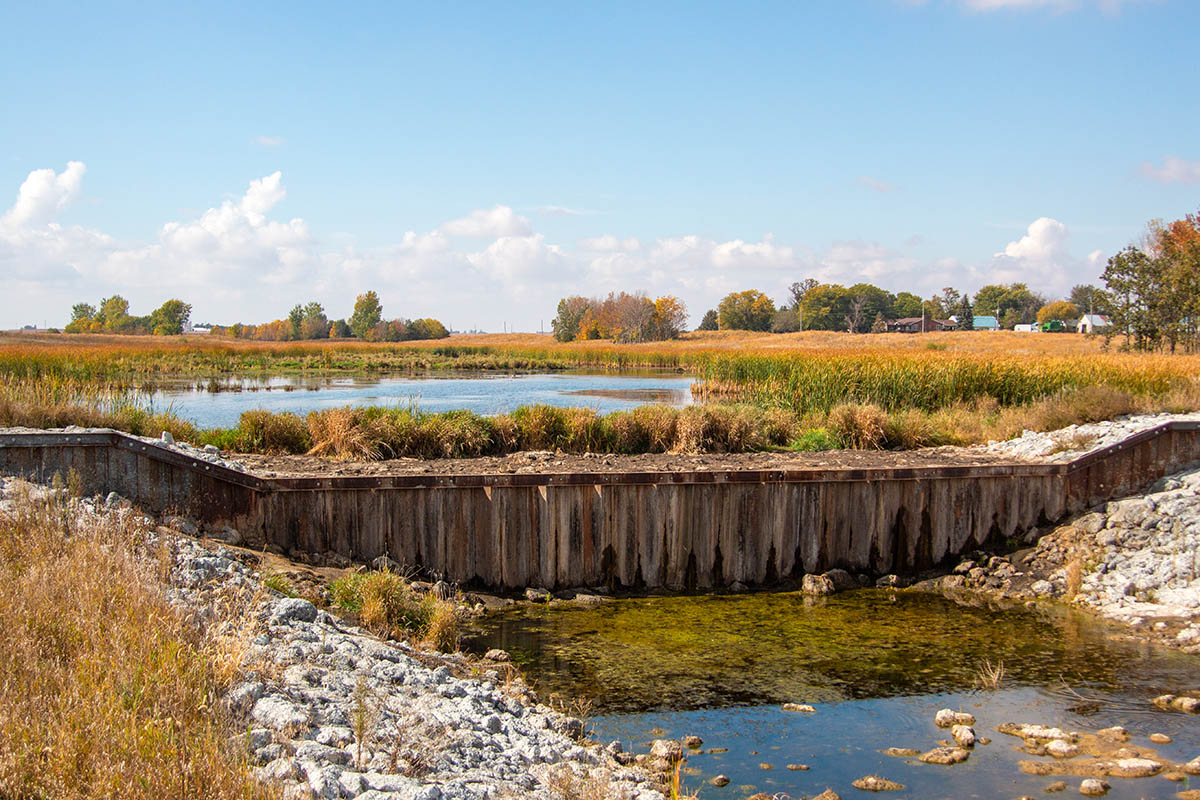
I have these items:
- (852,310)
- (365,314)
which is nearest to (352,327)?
(365,314)

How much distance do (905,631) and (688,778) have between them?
4512mm

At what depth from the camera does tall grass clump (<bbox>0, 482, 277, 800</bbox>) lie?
409 cm

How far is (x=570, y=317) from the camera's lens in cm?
10556

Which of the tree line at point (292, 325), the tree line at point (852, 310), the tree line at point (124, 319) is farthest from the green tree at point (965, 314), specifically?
the tree line at point (124, 319)

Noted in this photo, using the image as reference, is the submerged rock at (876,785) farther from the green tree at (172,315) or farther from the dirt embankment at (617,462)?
the green tree at (172,315)

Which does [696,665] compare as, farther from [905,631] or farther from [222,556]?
[222,556]

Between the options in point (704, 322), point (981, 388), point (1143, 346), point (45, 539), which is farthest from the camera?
point (704, 322)

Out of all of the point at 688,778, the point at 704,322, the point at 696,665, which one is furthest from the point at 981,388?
→ the point at 704,322

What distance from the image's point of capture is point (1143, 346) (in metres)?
34.2

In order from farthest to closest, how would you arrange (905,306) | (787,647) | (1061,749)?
(905,306) → (787,647) → (1061,749)

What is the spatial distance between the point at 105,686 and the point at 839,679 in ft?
20.6

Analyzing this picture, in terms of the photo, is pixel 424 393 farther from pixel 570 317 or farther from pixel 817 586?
pixel 570 317

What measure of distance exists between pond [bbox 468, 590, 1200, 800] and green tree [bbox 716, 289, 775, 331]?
314 ft

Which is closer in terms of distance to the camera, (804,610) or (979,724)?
(979,724)
